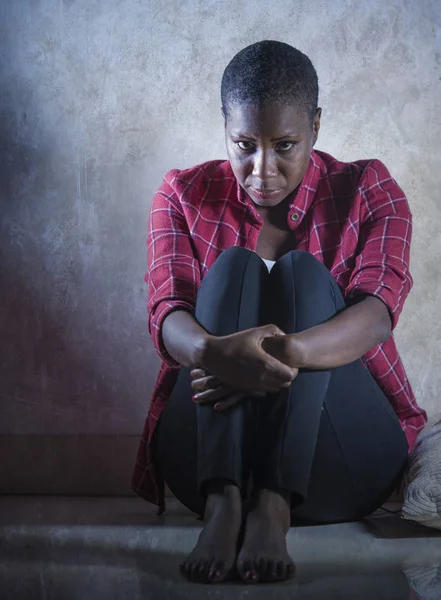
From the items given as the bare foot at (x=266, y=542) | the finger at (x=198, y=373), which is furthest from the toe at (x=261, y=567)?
the finger at (x=198, y=373)

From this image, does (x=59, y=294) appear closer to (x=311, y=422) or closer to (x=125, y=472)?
(x=125, y=472)

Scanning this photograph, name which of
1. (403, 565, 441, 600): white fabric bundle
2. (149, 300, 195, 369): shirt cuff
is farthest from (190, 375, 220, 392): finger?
(403, 565, 441, 600): white fabric bundle

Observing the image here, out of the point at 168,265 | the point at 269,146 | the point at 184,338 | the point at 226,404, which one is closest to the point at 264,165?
the point at 269,146

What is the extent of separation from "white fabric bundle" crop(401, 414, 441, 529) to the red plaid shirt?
13cm

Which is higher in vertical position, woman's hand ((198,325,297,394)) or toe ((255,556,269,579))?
woman's hand ((198,325,297,394))

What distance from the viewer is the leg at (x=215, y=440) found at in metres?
1.13

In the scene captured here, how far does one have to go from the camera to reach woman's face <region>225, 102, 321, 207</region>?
143 cm

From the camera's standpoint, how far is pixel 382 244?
4.74 feet

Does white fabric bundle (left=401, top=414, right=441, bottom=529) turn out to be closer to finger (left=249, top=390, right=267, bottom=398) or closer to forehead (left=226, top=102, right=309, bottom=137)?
finger (left=249, top=390, right=267, bottom=398)

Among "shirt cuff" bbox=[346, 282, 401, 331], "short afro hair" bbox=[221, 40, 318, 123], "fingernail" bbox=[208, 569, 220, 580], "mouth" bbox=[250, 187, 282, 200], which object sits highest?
"short afro hair" bbox=[221, 40, 318, 123]

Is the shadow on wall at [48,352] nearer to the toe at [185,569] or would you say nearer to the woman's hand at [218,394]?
the woman's hand at [218,394]

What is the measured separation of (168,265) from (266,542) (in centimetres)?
57

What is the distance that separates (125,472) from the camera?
1.81 meters

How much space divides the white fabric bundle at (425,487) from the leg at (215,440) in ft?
1.08
